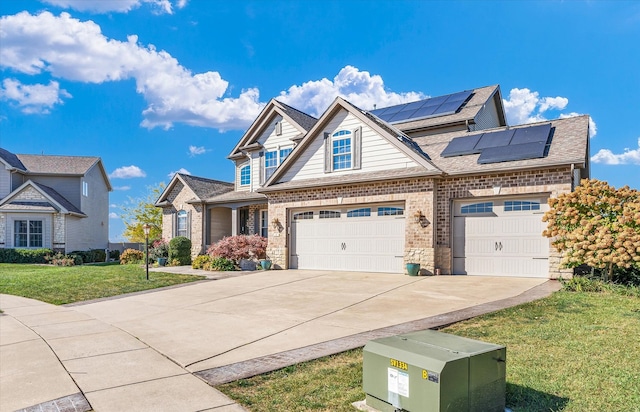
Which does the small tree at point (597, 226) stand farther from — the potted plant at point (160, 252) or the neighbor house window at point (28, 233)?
the neighbor house window at point (28, 233)

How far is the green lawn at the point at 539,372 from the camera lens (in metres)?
4.20

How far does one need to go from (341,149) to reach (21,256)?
21505mm

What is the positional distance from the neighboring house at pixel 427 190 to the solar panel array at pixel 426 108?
108 mm

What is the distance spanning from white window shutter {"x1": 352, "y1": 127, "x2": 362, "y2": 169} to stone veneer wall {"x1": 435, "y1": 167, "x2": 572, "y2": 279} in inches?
134

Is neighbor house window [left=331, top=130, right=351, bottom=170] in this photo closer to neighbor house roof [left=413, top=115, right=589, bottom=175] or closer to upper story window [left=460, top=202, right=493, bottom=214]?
neighbor house roof [left=413, top=115, right=589, bottom=175]

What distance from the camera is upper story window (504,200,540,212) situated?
43.9 feet

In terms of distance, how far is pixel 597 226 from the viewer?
11.1 meters

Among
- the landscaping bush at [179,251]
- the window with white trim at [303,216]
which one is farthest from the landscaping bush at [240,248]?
the landscaping bush at [179,251]

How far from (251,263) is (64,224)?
16527 millimetres

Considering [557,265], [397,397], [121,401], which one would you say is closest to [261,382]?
[121,401]

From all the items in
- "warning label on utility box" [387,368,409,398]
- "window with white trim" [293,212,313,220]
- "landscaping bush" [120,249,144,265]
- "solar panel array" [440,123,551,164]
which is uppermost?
"solar panel array" [440,123,551,164]

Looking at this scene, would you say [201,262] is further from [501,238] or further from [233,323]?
[501,238]

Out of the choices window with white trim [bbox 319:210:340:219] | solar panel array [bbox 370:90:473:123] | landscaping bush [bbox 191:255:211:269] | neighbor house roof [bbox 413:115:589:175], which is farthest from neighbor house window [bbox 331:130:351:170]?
landscaping bush [bbox 191:255:211:269]

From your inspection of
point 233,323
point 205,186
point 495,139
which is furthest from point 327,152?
point 233,323
